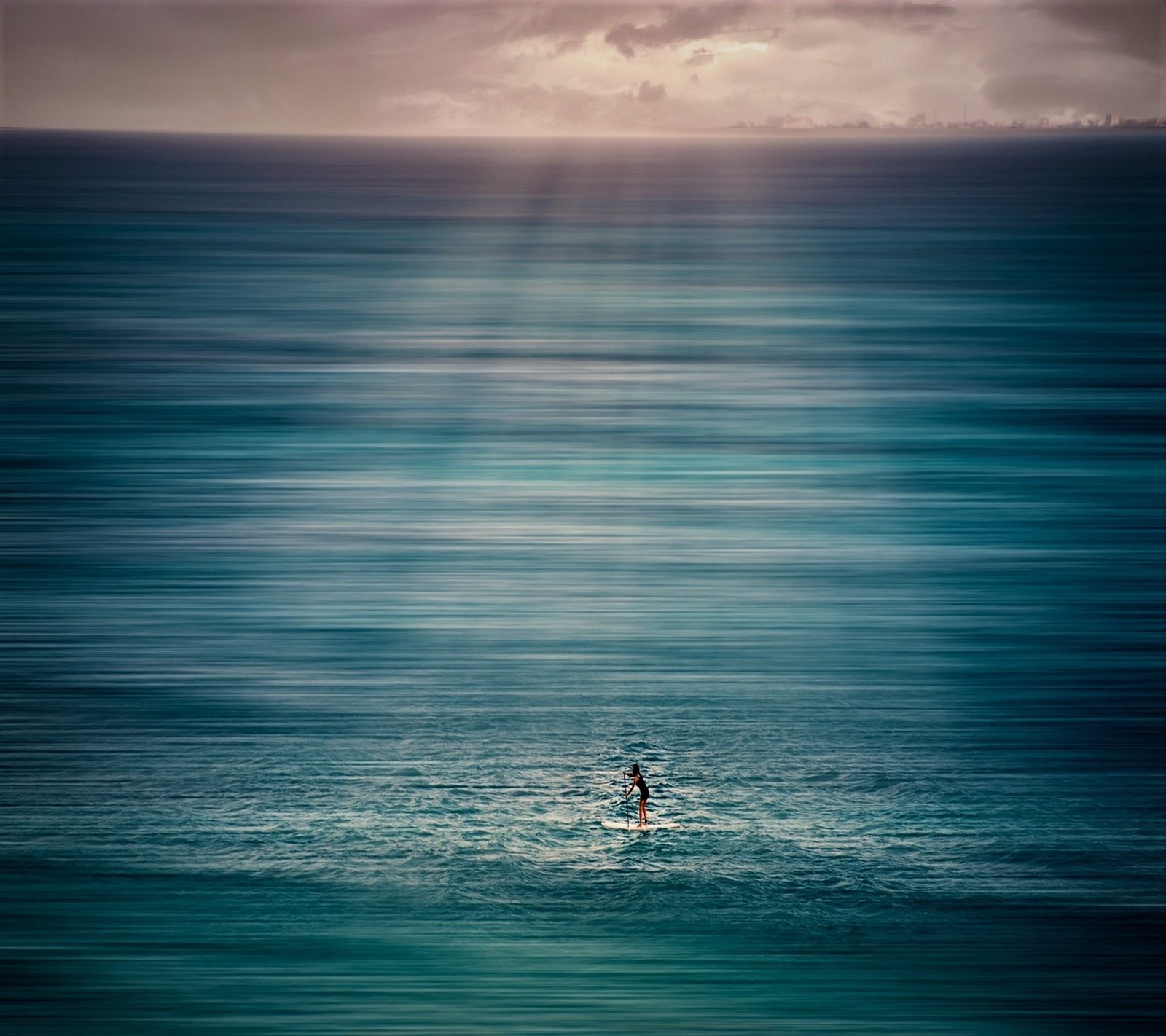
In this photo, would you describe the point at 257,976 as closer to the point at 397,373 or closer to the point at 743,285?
the point at 397,373

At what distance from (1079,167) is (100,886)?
15429cm

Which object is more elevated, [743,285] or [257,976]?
[743,285]

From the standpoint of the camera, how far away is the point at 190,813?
15.3 meters

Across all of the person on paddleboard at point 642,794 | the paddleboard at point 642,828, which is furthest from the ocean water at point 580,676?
the person on paddleboard at point 642,794

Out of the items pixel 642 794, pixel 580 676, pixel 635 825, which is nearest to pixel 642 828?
pixel 635 825

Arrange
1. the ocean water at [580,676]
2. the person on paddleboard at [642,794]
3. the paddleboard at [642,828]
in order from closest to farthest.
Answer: the ocean water at [580,676], the person on paddleboard at [642,794], the paddleboard at [642,828]

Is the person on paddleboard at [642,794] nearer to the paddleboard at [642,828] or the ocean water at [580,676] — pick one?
the paddleboard at [642,828]

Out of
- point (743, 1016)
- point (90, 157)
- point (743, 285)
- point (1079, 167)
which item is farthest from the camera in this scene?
point (90, 157)

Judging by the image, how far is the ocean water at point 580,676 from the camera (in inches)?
508

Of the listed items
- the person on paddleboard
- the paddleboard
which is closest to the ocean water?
the paddleboard

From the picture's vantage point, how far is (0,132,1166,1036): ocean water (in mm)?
12906

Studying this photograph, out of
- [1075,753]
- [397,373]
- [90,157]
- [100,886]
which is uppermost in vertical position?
[90,157]

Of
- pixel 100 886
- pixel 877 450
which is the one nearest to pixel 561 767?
pixel 100 886

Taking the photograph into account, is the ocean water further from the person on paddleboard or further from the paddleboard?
the person on paddleboard
